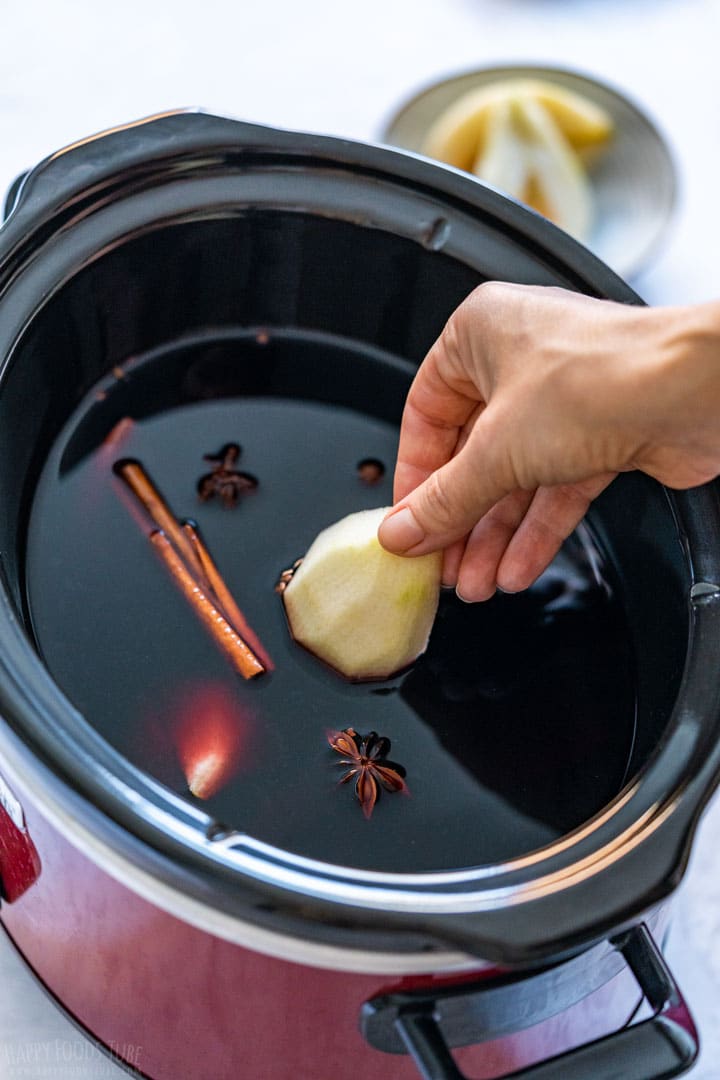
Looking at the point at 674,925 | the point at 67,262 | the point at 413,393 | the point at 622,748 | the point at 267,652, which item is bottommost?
the point at 674,925

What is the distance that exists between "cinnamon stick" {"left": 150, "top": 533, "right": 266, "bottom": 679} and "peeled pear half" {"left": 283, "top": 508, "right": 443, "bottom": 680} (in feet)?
0.14

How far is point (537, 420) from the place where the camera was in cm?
78

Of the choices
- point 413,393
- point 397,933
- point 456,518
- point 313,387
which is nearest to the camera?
point 397,933

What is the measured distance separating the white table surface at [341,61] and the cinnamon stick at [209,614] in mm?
691

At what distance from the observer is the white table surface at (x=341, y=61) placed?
1.46m

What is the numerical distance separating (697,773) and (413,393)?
0.37 meters

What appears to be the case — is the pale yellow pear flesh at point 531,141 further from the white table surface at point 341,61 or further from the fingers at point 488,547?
the fingers at point 488,547

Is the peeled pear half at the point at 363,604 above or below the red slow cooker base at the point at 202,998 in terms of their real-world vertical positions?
above

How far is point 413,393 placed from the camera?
95 cm

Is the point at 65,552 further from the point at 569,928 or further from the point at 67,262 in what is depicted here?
the point at 569,928

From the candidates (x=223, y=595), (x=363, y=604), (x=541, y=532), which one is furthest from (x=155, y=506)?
(x=541, y=532)

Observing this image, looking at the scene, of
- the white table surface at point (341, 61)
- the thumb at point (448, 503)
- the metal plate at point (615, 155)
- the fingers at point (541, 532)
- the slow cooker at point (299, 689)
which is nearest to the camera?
the slow cooker at point (299, 689)

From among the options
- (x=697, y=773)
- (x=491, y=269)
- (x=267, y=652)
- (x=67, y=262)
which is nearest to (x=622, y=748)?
(x=697, y=773)

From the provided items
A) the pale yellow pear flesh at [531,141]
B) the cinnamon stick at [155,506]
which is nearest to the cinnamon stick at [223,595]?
the cinnamon stick at [155,506]
